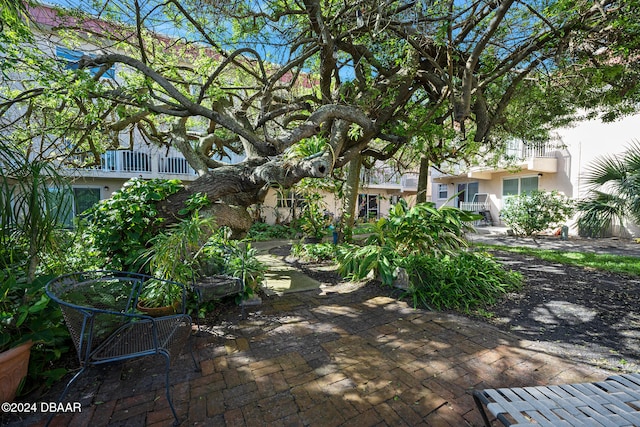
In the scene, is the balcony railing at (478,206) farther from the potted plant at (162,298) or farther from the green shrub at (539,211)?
the potted plant at (162,298)

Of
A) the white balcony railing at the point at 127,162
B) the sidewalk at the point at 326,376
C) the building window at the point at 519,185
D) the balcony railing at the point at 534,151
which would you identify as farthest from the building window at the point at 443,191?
the sidewalk at the point at 326,376

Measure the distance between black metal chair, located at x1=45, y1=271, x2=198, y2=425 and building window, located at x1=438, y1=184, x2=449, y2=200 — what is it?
2088cm

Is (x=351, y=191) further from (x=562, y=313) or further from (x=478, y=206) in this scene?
(x=478, y=206)

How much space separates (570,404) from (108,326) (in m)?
3.13

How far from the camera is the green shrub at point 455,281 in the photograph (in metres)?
3.88

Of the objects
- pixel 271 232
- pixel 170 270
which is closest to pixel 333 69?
pixel 170 270

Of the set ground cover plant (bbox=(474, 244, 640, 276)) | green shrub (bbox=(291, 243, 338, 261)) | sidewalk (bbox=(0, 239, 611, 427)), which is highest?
green shrub (bbox=(291, 243, 338, 261))

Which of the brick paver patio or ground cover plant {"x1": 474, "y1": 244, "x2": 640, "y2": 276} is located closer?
the brick paver patio

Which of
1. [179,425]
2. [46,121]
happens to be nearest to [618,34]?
[179,425]

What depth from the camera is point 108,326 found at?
91.4 inches

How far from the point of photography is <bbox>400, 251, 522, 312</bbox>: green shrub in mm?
3875

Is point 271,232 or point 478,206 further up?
point 478,206

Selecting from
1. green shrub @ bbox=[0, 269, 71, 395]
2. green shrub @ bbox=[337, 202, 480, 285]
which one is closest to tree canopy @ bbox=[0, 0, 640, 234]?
green shrub @ bbox=[337, 202, 480, 285]

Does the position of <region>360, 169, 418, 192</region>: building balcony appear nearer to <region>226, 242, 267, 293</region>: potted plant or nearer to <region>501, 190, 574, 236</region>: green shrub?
<region>501, 190, 574, 236</region>: green shrub
